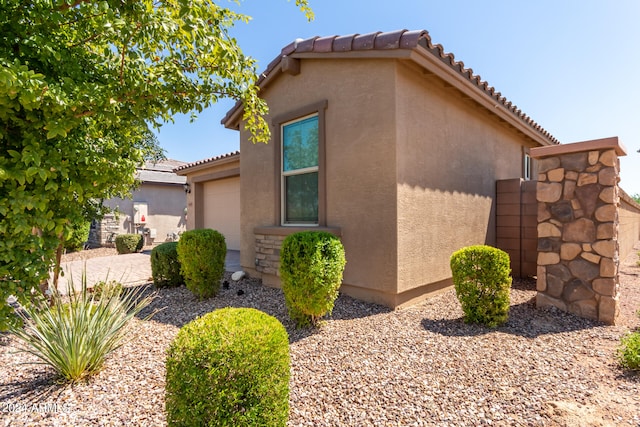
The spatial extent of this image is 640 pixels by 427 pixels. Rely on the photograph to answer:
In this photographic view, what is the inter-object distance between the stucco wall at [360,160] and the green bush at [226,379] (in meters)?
3.05

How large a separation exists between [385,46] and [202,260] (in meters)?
4.50

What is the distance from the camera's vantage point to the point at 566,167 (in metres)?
4.52

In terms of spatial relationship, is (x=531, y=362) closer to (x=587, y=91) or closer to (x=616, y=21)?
(x=616, y=21)

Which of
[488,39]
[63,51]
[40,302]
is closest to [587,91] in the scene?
[488,39]

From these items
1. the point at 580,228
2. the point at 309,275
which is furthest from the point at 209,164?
the point at 580,228

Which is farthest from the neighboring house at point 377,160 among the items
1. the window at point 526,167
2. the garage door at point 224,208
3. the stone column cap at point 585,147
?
the garage door at point 224,208

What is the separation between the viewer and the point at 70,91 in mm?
2201

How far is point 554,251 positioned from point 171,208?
16467 millimetres

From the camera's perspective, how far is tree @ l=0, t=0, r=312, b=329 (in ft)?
6.54

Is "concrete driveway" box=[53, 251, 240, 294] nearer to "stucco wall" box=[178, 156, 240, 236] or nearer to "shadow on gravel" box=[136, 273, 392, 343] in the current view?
"shadow on gravel" box=[136, 273, 392, 343]

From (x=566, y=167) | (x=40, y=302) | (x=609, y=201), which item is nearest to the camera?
(x=40, y=302)

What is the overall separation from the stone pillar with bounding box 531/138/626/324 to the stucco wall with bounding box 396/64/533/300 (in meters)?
1.41

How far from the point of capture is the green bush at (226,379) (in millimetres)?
1756

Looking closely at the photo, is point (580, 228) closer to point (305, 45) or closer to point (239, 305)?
point (305, 45)
